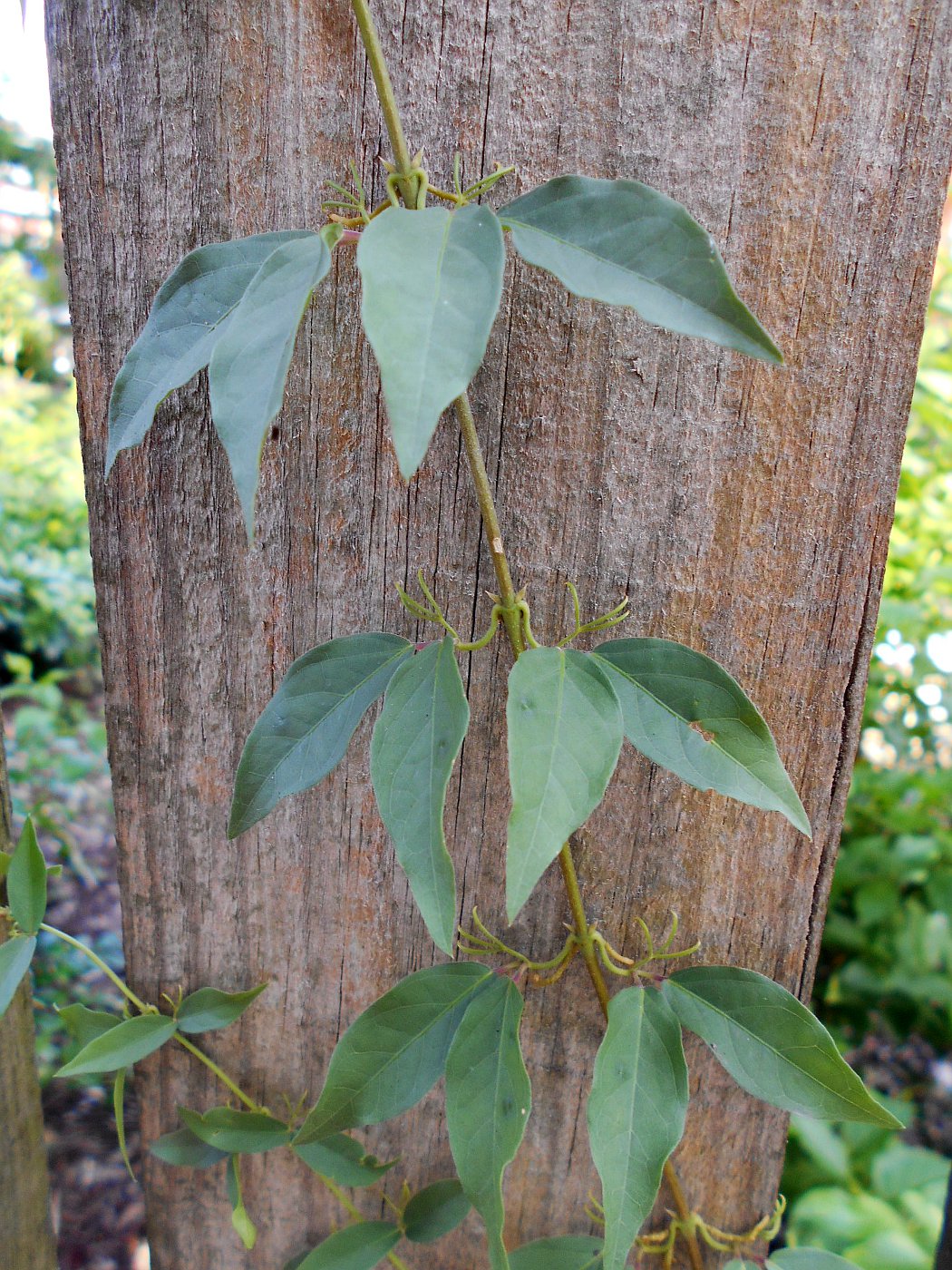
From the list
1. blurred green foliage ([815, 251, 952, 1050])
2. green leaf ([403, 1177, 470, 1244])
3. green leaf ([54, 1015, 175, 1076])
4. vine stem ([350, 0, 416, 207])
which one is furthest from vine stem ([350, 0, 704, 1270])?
blurred green foliage ([815, 251, 952, 1050])

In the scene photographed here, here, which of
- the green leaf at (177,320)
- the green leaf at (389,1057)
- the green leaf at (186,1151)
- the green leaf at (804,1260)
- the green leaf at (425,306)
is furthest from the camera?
the green leaf at (186,1151)

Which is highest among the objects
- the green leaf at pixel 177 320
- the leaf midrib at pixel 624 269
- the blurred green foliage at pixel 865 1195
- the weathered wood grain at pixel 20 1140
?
the leaf midrib at pixel 624 269

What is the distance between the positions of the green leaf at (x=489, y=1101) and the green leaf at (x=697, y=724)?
278 mm

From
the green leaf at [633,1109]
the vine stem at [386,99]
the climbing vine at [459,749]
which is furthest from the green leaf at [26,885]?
the vine stem at [386,99]

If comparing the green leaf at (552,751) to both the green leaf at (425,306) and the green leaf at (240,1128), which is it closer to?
the green leaf at (425,306)

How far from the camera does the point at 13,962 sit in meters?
0.83

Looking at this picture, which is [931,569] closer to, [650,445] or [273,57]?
[650,445]

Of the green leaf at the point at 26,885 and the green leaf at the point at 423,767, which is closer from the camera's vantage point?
the green leaf at the point at 423,767

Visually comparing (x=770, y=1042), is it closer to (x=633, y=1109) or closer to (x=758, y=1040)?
(x=758, y=1040)

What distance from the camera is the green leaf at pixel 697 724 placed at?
0.67 meters

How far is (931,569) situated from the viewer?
5.82 ft

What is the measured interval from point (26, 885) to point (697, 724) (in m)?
0.69

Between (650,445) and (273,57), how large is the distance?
18.8 inches

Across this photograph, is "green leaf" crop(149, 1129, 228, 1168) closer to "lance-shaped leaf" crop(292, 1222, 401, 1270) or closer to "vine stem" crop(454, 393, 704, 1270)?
"lance-shaped leaf" crop(292, 1222, 401, 1270)
